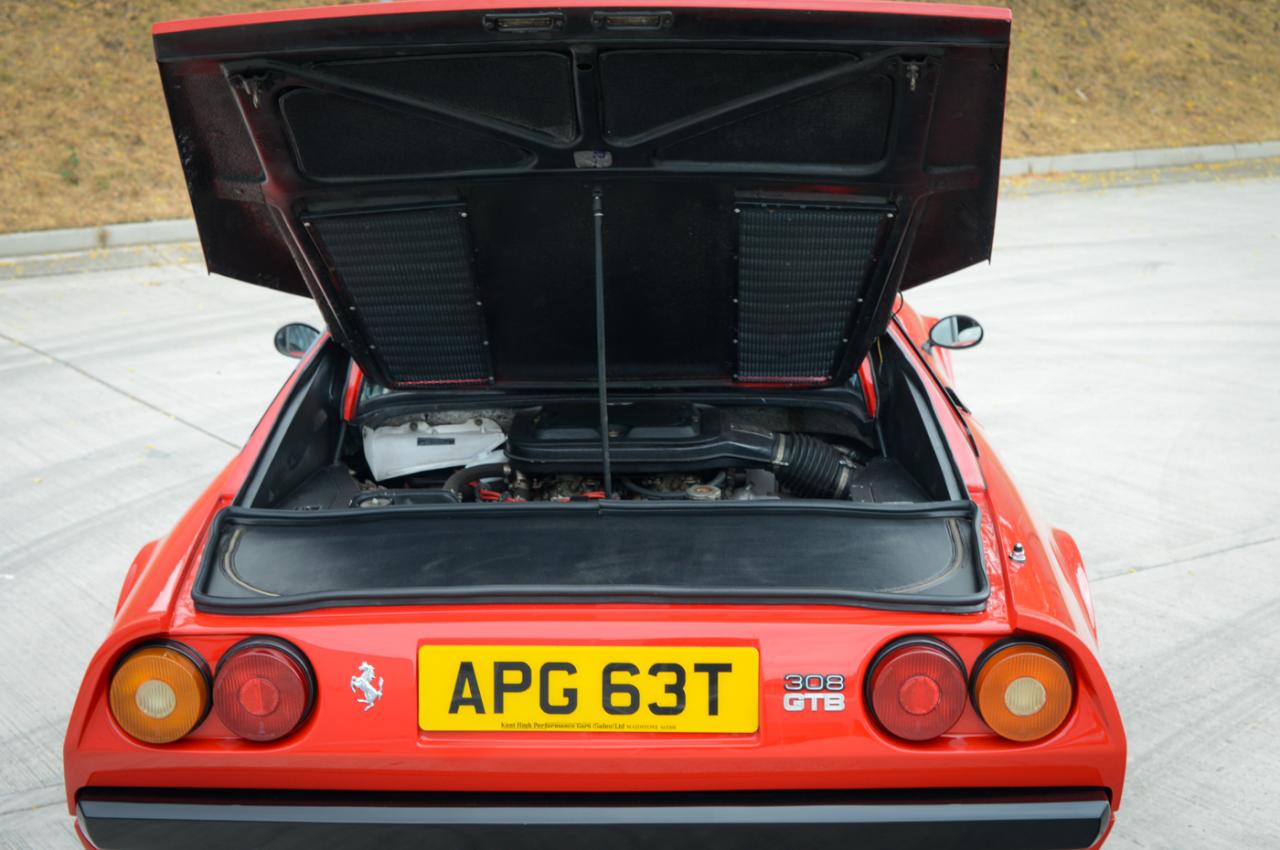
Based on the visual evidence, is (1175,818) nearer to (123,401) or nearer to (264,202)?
(264,202)

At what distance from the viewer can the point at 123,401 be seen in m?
6.15

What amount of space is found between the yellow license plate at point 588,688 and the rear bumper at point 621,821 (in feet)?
0.43

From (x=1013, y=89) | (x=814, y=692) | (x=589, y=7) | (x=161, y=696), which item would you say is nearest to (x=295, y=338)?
(x=161, y=696)

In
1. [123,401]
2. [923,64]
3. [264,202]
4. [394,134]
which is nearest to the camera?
[923,64]

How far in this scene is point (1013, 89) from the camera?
14.6 meters

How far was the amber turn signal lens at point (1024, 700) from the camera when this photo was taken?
2014mm

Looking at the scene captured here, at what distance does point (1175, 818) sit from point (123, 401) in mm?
5235

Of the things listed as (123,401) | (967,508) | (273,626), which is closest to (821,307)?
(967,508)

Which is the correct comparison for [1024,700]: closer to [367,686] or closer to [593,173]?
[367,686]

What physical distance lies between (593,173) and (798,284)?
589 mm

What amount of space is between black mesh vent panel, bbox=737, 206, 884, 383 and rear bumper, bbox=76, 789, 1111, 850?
3.99 feet

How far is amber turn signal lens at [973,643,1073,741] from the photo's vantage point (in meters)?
2.01

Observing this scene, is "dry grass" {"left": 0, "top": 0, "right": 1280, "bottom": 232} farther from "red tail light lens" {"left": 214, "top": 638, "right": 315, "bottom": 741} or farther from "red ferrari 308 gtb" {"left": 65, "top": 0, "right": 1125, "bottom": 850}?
"red tail light lens" {"left": 214, "top": 638, "right": 315, "bottom": 741}

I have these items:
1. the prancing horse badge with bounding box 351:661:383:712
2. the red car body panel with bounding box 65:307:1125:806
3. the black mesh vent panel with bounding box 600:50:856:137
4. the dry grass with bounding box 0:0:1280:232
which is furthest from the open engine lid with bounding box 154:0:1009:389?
the dry grass with bounding box 0:0:1280:232
